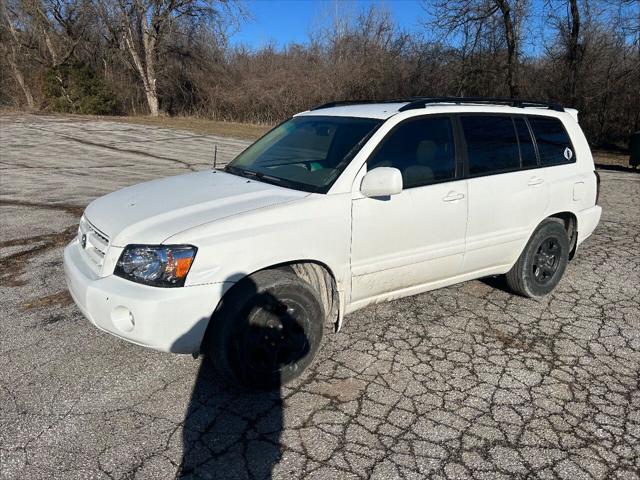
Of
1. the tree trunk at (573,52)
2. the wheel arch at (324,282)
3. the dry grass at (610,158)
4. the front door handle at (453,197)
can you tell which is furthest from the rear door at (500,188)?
the tree trunk at (573,52)

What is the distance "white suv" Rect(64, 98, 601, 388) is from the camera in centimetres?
297

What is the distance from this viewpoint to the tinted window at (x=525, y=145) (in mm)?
4469

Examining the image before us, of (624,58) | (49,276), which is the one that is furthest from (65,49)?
(49,276)

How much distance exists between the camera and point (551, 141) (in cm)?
474

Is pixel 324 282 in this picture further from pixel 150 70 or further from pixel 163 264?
pixel 150 70

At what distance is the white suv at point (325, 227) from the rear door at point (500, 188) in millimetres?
14

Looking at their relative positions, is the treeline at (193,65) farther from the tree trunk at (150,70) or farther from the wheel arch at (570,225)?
the wheel arch at (570,225)

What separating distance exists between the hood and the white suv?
0.6 inches

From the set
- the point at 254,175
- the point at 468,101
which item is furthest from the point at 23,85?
the point at 468,101

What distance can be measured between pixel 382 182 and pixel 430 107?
105cm

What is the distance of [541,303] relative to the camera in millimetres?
4746

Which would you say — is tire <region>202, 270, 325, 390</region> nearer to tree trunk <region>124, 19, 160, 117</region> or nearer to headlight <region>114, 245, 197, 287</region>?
headlight <region>114, 245, 197, 287</region>

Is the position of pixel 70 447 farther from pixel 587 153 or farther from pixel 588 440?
pixel 587 153

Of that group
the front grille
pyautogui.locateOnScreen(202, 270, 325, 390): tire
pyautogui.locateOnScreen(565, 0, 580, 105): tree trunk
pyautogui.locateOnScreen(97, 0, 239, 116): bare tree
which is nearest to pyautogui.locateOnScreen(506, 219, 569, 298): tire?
pyautogui.locateOnScreen(202, 270, 325, 390): tire
